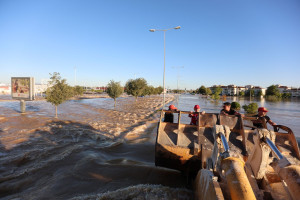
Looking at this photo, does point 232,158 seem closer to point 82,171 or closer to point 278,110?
point 82,171

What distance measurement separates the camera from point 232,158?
1892 mm

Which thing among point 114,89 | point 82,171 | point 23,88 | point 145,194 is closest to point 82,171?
point 82,171

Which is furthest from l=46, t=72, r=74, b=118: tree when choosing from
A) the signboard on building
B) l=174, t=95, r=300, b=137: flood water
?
l=174, t=95, r=300, b=137: flood water

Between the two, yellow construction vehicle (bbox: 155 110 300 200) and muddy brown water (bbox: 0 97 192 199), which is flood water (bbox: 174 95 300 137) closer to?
yellow construction vehicle (bbox: 155 110 300 200)

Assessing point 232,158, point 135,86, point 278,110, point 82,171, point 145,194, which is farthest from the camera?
point 135,86

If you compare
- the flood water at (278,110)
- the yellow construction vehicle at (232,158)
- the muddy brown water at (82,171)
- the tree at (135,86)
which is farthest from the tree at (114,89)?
the yellow construction vehicle at (232,158)

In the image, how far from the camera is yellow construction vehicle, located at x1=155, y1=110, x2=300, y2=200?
1741mm

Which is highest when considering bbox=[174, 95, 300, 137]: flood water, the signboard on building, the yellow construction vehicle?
the signboard on building

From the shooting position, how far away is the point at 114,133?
9391mm

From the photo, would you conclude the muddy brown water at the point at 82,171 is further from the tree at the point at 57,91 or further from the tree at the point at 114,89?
the tree at the point at 114,89

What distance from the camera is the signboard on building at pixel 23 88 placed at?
16.2 meters

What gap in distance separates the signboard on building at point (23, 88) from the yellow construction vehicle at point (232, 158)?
57.2ft

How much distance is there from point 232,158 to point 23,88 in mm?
20629

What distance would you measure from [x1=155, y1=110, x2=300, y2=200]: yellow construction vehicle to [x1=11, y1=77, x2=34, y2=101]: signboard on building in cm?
1744
